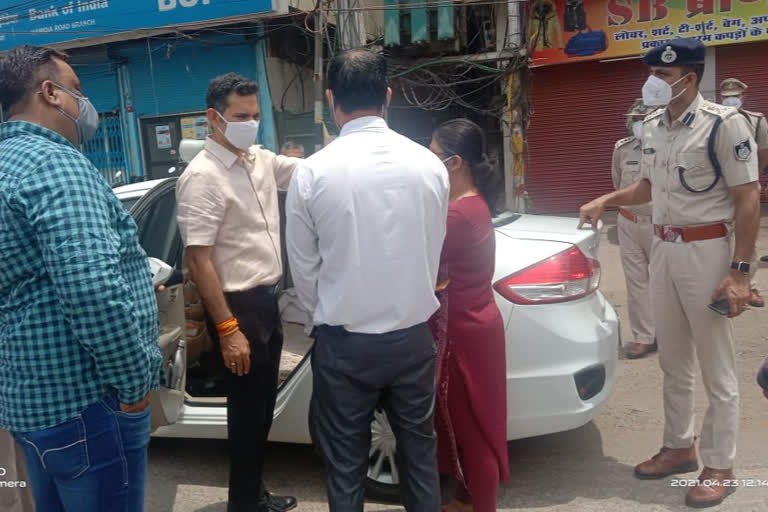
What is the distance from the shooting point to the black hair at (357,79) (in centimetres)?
212

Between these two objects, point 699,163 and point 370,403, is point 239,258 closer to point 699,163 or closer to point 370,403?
point 370,403

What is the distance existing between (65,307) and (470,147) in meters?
1.57

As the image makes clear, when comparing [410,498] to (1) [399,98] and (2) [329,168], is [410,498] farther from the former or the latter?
(1) [399,98]

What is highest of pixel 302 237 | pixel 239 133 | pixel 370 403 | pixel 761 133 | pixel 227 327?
pixel 239 133

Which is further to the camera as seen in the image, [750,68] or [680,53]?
[750,68]

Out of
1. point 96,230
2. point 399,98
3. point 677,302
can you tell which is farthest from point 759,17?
point 96,230

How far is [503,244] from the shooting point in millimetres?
3199

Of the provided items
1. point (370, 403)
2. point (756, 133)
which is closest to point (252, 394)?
point (370, 403)

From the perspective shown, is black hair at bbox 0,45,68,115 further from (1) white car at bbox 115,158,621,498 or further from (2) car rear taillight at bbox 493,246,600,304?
(2) car rear taillight at bbox 493,246,600,304

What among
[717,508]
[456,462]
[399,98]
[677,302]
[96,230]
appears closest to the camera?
[96,230]

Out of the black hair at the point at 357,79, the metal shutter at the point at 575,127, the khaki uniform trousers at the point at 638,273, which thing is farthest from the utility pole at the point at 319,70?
the black hair at the point at 357,79

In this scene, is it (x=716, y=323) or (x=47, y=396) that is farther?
(x=716, y=323)

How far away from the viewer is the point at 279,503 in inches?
123

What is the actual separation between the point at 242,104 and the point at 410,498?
1.65 metres
